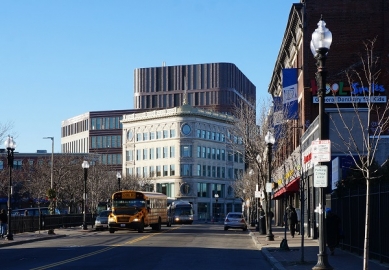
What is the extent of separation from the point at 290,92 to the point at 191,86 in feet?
322

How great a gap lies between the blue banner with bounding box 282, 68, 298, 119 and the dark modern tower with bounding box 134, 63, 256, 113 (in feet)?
292

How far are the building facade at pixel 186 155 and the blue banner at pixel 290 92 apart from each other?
72.7 meters

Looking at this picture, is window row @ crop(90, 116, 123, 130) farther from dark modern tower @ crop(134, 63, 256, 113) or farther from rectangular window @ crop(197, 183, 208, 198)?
rectangular window @ crop(197, 183, 208, 198)

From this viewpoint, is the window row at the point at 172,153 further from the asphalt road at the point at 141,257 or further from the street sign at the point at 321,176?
the street sign at the point at 321,176

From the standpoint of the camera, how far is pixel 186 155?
127m

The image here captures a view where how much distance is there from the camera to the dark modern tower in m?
145

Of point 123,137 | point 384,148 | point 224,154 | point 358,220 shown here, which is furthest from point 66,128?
point 358,220

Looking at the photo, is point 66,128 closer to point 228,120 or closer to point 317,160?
point 228,120

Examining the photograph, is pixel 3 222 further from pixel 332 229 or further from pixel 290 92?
pixel 332 229

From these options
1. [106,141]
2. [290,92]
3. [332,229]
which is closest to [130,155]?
[106,141]

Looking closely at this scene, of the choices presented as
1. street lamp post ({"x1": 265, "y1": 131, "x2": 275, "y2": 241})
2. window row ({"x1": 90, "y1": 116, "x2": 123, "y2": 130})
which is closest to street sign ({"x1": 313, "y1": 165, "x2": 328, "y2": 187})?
street lamp post ({"x1": 265, "y1": 131, "x2": 275, "y2": 241})

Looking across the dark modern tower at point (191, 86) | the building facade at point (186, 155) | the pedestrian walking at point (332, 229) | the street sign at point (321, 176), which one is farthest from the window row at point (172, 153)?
the street sign at point (321, 176)

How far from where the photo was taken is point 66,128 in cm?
16600

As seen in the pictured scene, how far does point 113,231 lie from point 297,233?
12.8 m
